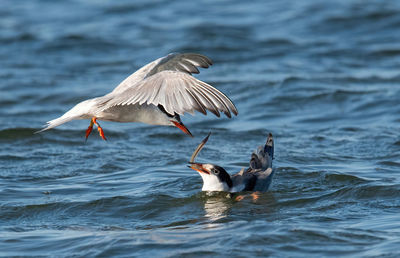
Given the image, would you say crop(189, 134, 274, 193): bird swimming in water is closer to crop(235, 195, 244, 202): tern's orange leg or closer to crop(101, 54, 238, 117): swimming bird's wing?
crop(235, 195, 244, 202): tern's orange leg

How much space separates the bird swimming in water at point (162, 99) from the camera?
5984 millimetres

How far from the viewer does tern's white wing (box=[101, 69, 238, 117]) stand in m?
5.95

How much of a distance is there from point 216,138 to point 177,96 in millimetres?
3929

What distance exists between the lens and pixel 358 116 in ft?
35.5

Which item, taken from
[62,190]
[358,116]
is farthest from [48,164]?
[358,116]

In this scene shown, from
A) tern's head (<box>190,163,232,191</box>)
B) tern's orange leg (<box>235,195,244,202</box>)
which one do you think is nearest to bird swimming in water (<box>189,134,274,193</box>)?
tern's head (<box>190,163,232,191</box>)

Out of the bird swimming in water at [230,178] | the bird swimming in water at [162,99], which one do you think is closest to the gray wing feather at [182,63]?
the bird swimming in water at [162,99]

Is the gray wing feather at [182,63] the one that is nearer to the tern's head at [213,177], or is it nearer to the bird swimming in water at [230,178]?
the bird swimming in water at [230,178]

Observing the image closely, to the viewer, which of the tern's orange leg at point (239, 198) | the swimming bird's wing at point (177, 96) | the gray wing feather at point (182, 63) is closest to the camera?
the swimming bird's wing at point (177, 96)

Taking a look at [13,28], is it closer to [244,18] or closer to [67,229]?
[244,18]

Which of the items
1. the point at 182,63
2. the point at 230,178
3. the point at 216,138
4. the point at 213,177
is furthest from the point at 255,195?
the point at 216,138

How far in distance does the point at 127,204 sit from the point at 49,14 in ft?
47.8

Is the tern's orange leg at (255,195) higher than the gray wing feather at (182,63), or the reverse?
the gray wing feather at (182,63)

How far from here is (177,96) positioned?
6.14 m
